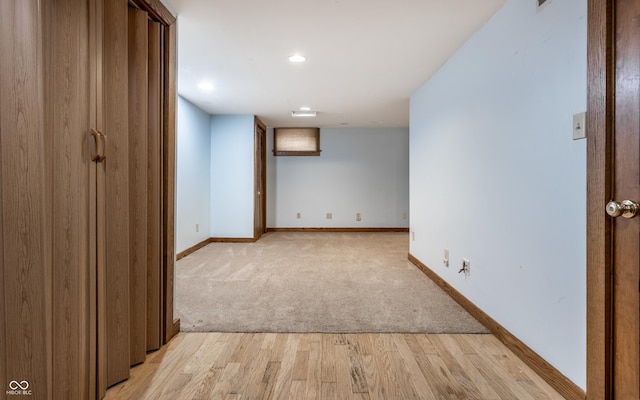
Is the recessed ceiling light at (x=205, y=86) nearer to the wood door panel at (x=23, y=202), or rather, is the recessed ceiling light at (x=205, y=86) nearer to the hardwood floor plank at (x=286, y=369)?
the wood door panel at (x=23, y=202)

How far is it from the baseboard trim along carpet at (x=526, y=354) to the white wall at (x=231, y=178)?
3845 millimetres

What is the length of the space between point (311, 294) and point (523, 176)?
1.88 m

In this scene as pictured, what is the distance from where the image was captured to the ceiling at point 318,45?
89.6 inches

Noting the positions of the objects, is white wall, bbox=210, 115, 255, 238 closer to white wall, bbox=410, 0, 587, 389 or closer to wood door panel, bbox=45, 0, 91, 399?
white wall, bbox=410, 0, 587, 389

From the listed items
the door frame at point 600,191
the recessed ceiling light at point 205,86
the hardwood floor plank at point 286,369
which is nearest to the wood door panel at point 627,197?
the door frame at point 600,191

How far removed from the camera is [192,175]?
16.7 feet

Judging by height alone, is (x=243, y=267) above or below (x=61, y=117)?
below

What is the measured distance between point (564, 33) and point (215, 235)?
17.7 feet

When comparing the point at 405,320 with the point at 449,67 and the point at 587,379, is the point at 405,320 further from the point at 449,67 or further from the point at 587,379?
the point at 449,67

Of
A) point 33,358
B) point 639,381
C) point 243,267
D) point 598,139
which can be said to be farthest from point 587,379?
point 243,267

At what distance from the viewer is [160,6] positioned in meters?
2.04

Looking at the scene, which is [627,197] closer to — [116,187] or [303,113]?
[116,187]

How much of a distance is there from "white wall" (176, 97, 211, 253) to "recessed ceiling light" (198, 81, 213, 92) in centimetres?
56

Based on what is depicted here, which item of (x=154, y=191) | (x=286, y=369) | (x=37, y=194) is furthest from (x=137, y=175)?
(x=286, y=369)
